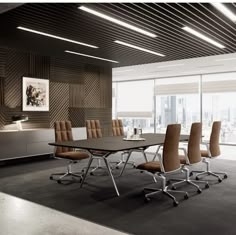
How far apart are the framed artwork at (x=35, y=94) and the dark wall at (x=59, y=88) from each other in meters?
0.11

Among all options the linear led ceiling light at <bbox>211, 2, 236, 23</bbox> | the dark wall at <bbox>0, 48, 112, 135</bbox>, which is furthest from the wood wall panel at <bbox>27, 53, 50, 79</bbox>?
the linear led ceiling light at <bbox>211, 2, 236, 23</bbox>

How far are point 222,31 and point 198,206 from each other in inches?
123

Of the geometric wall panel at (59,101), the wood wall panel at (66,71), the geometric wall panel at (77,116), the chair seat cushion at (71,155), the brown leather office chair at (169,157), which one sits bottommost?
the chair seat cushion at (71,155)

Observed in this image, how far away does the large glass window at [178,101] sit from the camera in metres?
11.1

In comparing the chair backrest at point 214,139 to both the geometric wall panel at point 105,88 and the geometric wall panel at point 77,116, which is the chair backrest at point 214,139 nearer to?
the geometric wall panel at point 77,116

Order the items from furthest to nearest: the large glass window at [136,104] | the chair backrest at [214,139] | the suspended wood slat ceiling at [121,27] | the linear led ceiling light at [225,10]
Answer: the large glass window at [136,104], the chair backrest at [214,139], the suspended wood slat ceiling at [121,27], the linear led ceiling light at [225,10]

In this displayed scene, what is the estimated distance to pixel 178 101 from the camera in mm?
11695

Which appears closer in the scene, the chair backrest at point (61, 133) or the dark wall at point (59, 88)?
the chair backrest at point (61, 133)

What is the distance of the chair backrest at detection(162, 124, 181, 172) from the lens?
11.7ft

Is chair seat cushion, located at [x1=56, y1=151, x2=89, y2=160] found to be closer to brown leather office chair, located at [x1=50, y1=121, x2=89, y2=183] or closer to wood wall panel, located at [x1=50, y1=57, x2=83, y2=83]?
brown leather office chair, located at [x1=50, y1=121, x2=89, y2=183]

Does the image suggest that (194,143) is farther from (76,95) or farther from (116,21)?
(76,95)

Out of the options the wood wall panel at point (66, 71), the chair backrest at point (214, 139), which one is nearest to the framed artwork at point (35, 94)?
the wood wall panel at point (66, 71)

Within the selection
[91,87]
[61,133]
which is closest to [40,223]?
[61,133]

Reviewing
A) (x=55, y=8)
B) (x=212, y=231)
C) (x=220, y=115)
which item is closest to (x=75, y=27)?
(x=55, y=8)
